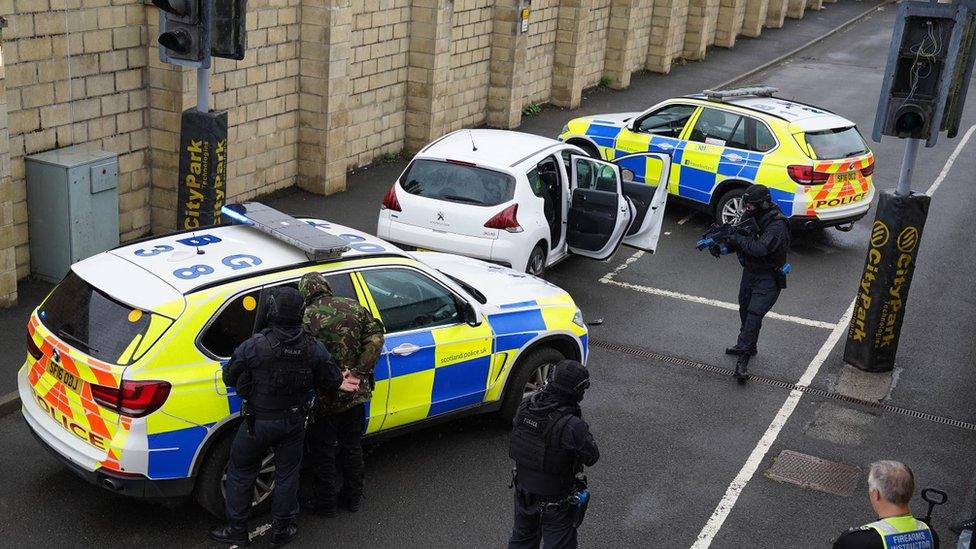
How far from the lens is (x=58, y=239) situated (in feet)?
35.6

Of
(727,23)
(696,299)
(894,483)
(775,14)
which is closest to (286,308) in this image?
(894,483)

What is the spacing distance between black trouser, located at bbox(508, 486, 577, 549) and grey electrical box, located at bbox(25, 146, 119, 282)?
645cm

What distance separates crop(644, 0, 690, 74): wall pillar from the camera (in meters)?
26.4

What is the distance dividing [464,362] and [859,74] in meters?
24.1

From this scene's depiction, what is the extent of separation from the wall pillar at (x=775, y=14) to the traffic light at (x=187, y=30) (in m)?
29.2

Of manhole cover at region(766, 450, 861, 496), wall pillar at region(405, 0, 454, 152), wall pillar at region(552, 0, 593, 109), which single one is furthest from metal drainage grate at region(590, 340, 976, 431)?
wall pillar at region(552, 0, 593, 109)

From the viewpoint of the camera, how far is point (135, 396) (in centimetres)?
630

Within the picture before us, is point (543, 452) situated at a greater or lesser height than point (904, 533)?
lesser

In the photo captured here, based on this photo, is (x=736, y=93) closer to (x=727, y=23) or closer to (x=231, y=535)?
(x=231, y=535)

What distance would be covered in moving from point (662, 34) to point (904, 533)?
22731mm

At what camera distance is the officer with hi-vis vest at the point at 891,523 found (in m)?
5.09

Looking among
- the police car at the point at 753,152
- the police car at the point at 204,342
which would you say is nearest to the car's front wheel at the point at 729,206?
the police car at the point at 753,152

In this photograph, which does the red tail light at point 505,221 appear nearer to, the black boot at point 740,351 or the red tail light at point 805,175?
the black boot at point 740,351

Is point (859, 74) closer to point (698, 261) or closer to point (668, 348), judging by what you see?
point (698, 261)
